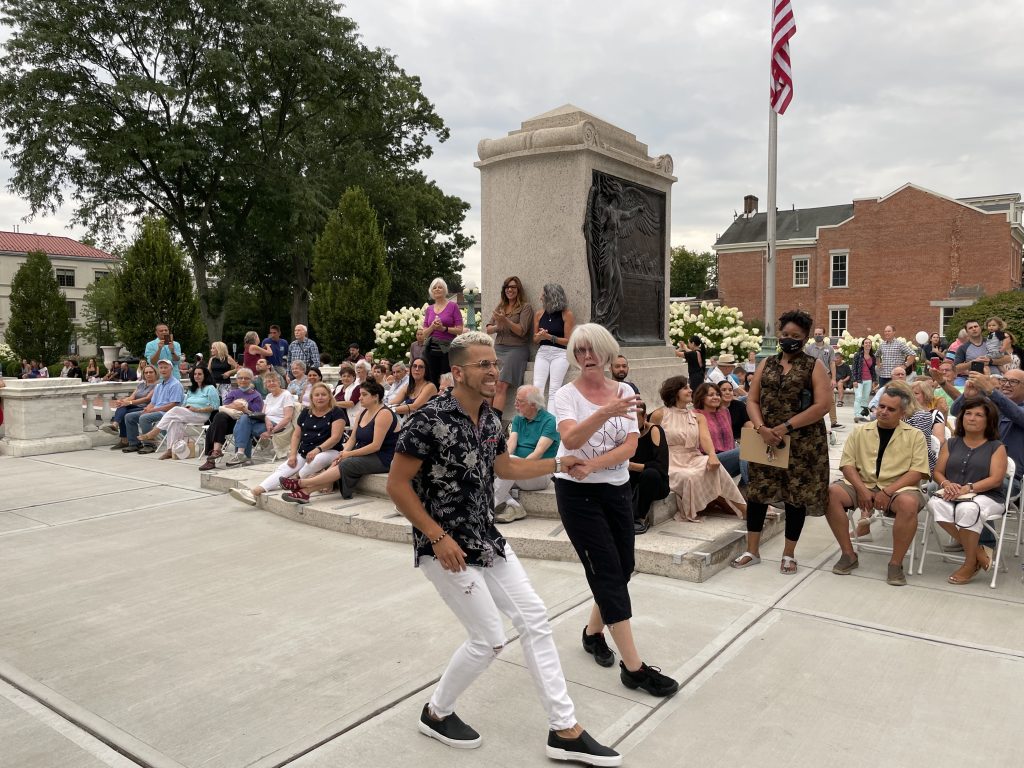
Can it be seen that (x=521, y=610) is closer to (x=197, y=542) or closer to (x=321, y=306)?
(x=197, y=542)

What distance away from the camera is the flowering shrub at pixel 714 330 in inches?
631

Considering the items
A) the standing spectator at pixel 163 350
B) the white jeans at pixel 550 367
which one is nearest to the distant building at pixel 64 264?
the standing spectator at pixel 163 350

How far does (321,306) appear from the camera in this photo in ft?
91.4

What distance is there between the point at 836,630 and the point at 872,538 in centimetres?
233

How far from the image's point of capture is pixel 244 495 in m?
7.79

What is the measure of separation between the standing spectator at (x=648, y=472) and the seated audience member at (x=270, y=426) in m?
5.75

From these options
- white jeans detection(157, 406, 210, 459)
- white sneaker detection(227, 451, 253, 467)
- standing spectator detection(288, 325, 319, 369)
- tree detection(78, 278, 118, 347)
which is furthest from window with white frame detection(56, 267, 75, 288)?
white sneaker detection(227, 451, 253, 467)

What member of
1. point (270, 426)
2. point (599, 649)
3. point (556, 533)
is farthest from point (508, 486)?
point (270, 426)

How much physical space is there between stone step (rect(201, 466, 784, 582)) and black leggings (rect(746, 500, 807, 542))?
232 millimetres

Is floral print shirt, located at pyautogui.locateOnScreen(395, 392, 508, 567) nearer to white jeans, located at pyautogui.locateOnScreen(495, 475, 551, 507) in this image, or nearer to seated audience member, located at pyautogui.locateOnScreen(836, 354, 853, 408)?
white jeans, located at pyautogui.locateOnScreen(495, 475, 551, 507)

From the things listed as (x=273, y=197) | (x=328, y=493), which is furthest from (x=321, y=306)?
(x=328, y=493)

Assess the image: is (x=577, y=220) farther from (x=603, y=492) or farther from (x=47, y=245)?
(x=47, y=245)

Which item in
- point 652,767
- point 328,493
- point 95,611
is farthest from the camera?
point 328,493

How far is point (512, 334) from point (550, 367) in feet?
2.02
